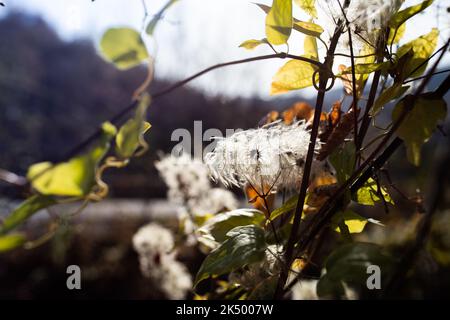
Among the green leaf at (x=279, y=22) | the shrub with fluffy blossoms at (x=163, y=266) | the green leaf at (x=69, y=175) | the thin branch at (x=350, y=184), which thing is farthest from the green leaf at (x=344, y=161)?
the shrub with fluffy blossoms at (x=163, y=266)

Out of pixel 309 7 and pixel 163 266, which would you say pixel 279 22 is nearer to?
pixel 309 7

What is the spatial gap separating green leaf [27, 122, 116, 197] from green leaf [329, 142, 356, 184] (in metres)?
0.23

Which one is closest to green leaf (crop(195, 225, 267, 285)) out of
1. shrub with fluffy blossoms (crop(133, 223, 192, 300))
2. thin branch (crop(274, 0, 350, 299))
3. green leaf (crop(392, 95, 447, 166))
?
thin branch (crop(274, 0, 350, 299))

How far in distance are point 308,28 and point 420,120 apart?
121 mm

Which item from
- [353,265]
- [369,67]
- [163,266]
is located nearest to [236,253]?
[353,265]

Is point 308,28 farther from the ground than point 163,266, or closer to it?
farther from the ground

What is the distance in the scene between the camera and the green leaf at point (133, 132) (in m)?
0.24

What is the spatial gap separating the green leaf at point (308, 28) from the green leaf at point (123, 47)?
0.17 metres

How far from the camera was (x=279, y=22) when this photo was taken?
351mm

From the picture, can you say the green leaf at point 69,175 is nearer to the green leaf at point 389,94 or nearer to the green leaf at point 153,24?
the green leaf at point 153,24

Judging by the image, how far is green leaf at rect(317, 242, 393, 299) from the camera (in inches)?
12.0

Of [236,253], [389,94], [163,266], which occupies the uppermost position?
[389,94]

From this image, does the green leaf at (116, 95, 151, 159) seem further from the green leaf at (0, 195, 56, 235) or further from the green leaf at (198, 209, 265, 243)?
the green leaf at (198, 209, 265, 243)

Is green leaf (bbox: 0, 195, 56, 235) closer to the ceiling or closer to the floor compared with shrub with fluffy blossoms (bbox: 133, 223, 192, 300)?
closer to the ceiling
